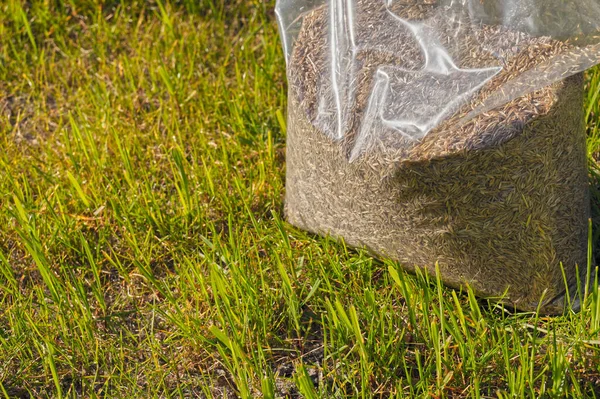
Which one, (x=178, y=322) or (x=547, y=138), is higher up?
(x=547, y=138)

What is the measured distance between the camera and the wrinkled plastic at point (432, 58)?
169cm

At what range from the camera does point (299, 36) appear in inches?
76.6

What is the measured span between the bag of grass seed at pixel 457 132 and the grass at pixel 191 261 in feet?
0.43

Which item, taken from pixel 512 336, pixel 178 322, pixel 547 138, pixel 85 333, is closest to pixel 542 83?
pixel 547 138

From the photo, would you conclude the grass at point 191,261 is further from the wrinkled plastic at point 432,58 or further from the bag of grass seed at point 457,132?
the wrinkled plastic at point 432,58

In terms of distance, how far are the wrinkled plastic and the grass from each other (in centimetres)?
35

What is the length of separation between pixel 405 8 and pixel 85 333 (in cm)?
111

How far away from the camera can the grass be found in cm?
175

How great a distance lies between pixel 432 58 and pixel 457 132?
0.73ft

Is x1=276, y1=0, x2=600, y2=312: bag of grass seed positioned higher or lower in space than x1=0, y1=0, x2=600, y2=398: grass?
higher

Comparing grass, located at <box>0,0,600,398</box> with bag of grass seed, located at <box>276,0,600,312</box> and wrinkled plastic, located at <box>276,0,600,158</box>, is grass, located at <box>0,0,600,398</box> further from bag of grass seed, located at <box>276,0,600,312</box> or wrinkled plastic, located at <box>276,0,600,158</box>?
wrinkled plastic, located at <box>276,0,600,158</box>

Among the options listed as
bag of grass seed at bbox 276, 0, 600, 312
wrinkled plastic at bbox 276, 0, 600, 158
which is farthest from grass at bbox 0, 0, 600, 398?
wrinkled plastic at bbox 276, 0, 600, 158

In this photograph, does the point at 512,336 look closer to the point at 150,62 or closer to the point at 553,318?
the point at 553,318

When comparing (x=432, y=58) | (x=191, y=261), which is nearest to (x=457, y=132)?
(x=432, y=58)
